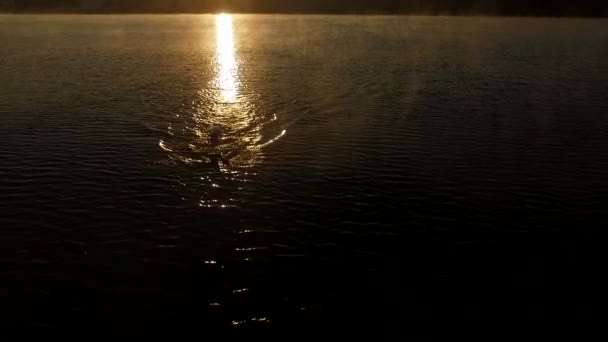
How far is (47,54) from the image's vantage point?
4547 inches

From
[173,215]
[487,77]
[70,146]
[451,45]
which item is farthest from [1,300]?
[451,45]

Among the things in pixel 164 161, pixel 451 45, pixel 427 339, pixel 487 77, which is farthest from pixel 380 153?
pixel 451 45

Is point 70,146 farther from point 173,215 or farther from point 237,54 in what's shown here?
point 237,54

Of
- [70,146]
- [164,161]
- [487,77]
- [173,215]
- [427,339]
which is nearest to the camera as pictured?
[427,339]

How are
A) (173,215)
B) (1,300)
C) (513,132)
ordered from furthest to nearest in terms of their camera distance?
A: 1. (513,132)
2. (173,215)
3. (1,300)

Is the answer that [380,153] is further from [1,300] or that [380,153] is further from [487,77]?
[487,77]

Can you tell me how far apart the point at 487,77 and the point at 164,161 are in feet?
204

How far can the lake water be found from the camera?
79.5ft

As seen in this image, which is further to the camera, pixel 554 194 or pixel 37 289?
pixel 554 194

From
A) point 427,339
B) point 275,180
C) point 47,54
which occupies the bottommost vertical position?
point 427,339

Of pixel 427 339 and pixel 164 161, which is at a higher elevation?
pixel 164 161

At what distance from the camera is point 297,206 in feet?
112

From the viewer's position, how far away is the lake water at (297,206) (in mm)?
24234

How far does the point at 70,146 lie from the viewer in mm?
45625
